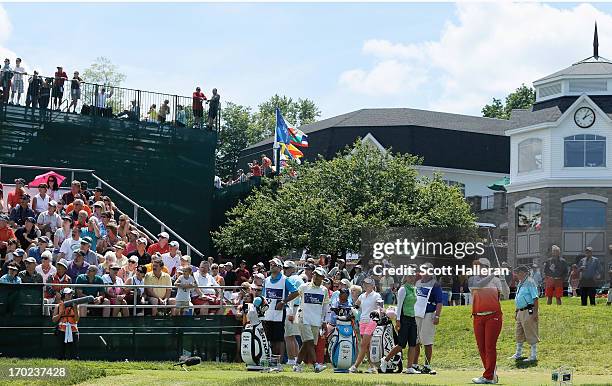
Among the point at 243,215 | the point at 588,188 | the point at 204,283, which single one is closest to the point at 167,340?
the point at 204,283

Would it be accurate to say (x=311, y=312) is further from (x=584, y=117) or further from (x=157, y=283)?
(x=584, y=117)

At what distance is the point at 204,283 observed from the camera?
967 inches

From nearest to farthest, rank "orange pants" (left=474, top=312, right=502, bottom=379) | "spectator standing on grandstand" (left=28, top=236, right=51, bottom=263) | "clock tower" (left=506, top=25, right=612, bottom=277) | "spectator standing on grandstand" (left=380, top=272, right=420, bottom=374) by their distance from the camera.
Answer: "orange pants" (left=474, top=312, right=502, bottom=379)
"spectator standing on grandstand" (left=380, top=272, right=420, bottom=374)
"spectator standing on grandstand" (left=28, top=236, right=51, bottom=263)
"clock tower" (left=506, top=25, right=612, bottom=277)

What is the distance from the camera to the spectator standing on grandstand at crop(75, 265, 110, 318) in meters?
21.7

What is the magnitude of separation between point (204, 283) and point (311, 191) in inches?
813

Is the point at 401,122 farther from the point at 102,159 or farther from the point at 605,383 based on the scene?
the point at 605,383

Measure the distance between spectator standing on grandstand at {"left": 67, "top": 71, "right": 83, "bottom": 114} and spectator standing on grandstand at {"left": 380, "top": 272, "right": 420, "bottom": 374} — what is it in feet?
60.5

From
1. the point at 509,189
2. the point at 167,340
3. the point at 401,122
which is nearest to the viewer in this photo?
the point at 167,340

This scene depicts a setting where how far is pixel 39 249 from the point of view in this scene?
2306cm

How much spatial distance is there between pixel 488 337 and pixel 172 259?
31.2 feet

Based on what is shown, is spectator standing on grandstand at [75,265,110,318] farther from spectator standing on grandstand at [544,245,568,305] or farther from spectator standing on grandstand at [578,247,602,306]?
spectator standing on grandstand at [578,247,602,306]

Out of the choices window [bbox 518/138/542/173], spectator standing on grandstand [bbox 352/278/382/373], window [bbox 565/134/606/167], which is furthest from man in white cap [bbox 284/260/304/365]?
window [bbox 518/138/542/173]

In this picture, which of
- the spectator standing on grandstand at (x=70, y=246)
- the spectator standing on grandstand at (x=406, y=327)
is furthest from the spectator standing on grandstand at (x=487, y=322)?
the spectator standing on grandstand at (x=70, y=246)

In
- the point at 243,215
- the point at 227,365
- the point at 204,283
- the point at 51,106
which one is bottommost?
the point at 227,365
